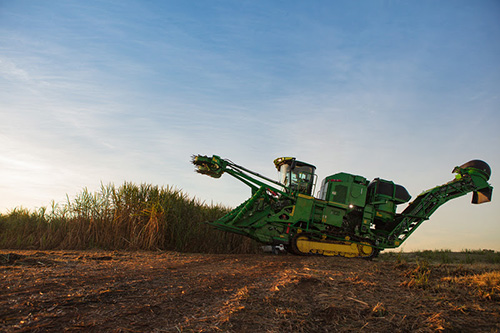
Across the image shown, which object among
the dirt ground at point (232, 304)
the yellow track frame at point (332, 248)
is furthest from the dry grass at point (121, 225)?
the dirt ground at point (232, 304)

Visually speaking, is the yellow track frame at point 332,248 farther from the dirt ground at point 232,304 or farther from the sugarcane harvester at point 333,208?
the dirt ground at point 232,304

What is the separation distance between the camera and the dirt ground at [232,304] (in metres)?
2.89

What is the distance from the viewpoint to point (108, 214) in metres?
11.7

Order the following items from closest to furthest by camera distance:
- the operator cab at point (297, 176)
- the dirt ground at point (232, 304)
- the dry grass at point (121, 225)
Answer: the dirt ground at point (232, 304), the dry grass at point (121, 225), the operator cab at point (297, 176)

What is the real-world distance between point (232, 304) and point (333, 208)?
929 centimetres

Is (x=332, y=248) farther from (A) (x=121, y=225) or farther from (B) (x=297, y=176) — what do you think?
(A) (x=121, y=225)

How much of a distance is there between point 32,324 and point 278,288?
2.77 meters

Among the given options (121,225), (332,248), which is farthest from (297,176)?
(121,225)

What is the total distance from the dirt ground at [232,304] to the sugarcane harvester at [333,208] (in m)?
6.50

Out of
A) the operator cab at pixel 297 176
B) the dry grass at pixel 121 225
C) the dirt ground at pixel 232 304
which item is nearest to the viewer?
the dirt ground at pixel 232 304

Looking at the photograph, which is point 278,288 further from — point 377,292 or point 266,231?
point 266,231

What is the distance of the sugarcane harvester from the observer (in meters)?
11.6

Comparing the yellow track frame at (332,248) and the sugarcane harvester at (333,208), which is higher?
the sugarcane harvester at (333,208)

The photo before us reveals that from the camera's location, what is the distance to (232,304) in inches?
138
